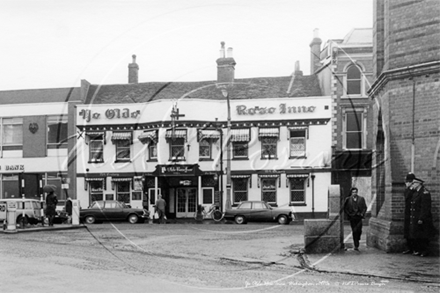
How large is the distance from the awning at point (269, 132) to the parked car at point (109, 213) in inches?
335

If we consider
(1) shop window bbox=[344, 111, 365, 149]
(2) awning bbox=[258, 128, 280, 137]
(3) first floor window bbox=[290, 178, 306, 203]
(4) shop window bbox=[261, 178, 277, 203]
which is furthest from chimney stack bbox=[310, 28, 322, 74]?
(4) shop window bbox=[261, 178, 277, 203]

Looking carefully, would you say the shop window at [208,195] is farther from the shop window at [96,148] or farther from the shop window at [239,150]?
the shop window at [96,148]

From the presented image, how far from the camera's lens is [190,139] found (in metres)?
36.6

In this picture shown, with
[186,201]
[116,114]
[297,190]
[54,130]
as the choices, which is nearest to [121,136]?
[116,114]

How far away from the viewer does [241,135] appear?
118ft

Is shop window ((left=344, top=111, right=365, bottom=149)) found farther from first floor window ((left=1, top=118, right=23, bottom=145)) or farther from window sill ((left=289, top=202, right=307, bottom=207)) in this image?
first floor window ((left=1, top=118, right=23, bottom=145))

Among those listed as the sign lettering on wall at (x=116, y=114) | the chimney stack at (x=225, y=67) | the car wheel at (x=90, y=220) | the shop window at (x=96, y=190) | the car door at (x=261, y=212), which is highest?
the chimney stack at (x=225, y=67)

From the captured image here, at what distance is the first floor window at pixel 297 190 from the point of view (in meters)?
35.8

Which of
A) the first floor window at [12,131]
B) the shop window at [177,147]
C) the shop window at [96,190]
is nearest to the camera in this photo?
the shop window at [177,147]

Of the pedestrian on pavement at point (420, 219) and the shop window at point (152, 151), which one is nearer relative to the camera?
the pedestrian on pavement at point (420, 219)

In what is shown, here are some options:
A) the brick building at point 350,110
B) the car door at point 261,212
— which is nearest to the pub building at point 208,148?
the brick building at point 350,110

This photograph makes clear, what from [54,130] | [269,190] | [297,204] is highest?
[54,130]

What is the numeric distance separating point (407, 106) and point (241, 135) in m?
22.6

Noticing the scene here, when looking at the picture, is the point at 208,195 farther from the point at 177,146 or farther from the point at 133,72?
the point at 133,72
